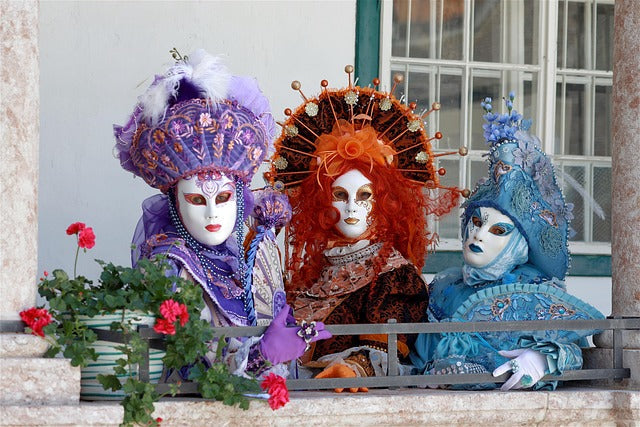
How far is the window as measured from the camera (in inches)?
263

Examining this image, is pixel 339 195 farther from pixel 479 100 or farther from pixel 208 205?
pixel 479 100

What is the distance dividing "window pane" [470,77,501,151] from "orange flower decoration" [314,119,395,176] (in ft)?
5.30

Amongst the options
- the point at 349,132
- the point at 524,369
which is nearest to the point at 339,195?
the point at 349,132

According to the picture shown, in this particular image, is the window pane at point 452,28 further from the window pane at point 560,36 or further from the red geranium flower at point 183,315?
the red geranium flower at point 183,315

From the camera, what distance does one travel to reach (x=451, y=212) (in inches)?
262

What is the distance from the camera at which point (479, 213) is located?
5121 millimetres

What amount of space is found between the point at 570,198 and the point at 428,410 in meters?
2.75

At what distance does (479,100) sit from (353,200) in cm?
192

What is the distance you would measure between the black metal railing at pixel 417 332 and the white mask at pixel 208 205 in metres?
0.48

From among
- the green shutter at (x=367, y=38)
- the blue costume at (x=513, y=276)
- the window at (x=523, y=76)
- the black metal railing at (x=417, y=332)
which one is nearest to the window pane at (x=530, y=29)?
the window at (x=523, y=76)

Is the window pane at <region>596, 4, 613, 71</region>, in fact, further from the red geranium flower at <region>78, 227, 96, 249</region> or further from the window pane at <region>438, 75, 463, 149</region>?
the red geranium flower at <region>78, 227, 96, 249</region>

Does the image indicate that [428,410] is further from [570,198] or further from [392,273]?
[570,198]

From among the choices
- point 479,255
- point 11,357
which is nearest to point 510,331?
point 479,255

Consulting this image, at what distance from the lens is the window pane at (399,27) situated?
6.62 meters
